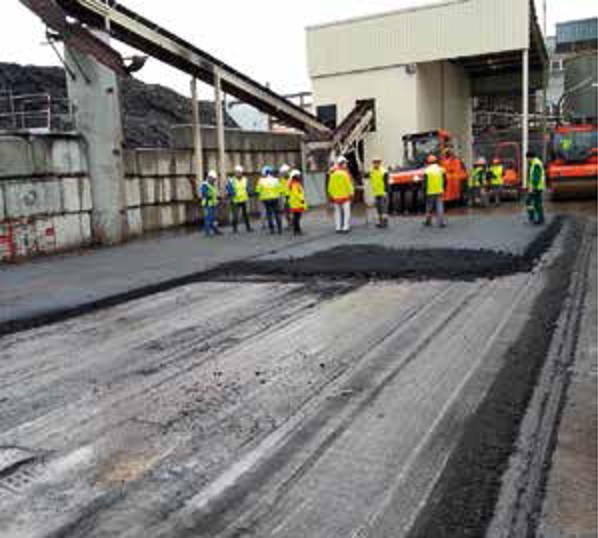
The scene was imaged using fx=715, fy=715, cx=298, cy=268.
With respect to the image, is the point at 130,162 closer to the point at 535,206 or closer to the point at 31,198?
the point at 31,198

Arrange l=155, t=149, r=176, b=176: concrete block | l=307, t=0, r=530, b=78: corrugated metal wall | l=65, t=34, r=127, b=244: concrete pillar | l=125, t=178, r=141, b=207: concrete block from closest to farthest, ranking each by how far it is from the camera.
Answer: l=65, t=34, r=127, b=244: concrete pillar
l=125, t=178, r=141, b=207: concrete block
l=155, t=149, r=176, b=176: concrete block
l=307, t=0, r=530, b=78: corrugated metal wall

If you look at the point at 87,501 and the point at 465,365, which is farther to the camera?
the point at 465,365

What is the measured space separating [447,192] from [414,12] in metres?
10.1

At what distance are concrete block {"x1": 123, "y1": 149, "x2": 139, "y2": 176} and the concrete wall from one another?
13.8 metres

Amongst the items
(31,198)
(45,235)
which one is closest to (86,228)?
(45,235)

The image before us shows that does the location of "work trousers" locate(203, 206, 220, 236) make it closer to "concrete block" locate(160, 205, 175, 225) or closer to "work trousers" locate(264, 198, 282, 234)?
"work trousers" locate(264, 198, 282, 234)

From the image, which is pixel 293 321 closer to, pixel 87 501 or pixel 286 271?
pixel 286 271

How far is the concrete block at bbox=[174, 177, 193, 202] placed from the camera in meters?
21.9

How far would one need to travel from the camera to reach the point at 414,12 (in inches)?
1145

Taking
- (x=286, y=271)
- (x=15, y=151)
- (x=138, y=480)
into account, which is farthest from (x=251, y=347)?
(x=15, y=151)

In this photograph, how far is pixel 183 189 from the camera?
22188mm

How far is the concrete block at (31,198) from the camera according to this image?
15.6 metres

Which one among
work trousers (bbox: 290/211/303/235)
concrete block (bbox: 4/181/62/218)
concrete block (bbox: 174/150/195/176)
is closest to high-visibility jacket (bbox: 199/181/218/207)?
work trousers (bbox: 290/211/303/235)

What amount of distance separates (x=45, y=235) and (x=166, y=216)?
528cm
